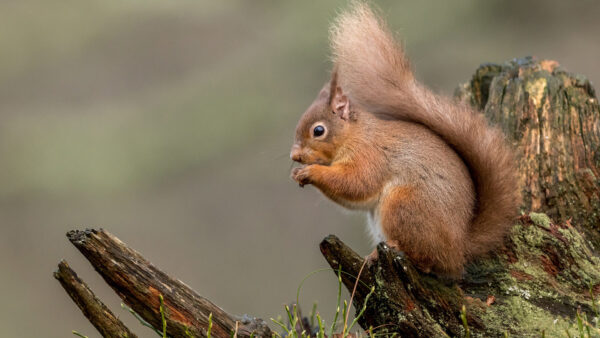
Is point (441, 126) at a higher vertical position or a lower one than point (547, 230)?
higher

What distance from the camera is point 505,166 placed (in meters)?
1.81

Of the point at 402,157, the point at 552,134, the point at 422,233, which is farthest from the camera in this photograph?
the point at 552,134

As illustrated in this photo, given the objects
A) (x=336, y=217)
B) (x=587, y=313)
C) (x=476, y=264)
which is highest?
(x=336, y=217)

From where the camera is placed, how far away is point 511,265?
5.97 ft

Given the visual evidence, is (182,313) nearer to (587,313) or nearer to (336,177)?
(336,177)

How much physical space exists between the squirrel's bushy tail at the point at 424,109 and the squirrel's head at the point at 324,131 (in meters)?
0.09

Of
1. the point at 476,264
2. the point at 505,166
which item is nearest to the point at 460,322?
the point at 476,264

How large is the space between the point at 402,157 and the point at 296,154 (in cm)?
28

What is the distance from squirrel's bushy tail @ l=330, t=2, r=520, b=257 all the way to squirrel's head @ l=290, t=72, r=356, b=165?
9 cm

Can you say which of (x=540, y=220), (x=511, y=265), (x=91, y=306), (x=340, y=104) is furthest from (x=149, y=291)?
(x=540, y=220)

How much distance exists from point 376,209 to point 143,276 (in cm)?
66

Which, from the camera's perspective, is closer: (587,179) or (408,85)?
(408,85)

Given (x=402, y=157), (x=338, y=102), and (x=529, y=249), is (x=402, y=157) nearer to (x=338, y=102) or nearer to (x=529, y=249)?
(x=338, y=102)

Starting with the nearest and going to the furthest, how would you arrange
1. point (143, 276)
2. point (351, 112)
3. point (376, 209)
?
point (143, 276)
point (376, 209)
point (351, 112)
